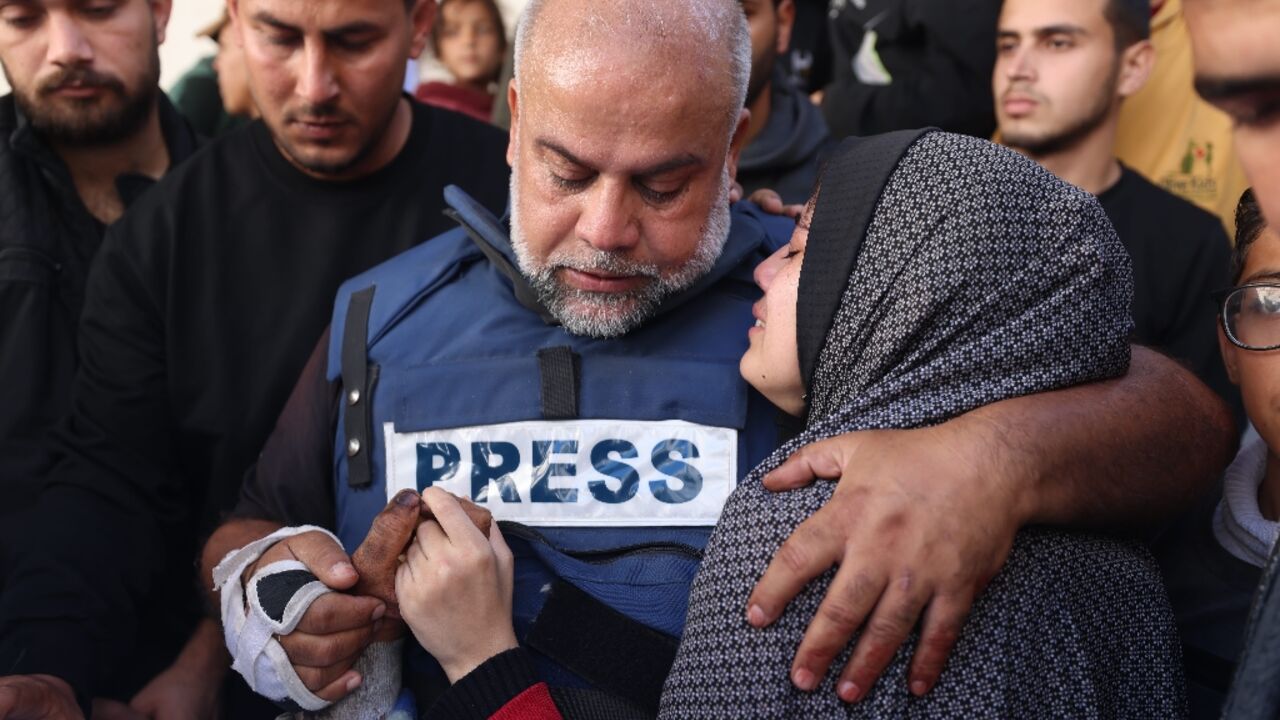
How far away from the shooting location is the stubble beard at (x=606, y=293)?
7.43 feet

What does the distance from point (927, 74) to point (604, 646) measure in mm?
2739

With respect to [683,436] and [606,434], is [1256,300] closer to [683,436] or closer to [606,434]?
[683,436]

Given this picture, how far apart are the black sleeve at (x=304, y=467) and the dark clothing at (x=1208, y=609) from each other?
1.62m

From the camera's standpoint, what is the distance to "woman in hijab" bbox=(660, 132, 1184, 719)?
1.55 meters

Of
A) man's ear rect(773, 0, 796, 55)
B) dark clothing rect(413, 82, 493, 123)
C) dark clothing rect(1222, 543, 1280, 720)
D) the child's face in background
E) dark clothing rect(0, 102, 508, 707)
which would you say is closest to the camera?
dark clothing rect(1222, 543, 1280, 720)

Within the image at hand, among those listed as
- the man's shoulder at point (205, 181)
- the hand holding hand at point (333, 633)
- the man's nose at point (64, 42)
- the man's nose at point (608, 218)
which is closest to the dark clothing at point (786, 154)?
the man's shoulder at point (205, 181)

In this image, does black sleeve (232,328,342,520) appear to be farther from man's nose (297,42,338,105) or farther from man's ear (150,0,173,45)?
man's ear (150,0,173,45)

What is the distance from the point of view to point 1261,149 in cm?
127

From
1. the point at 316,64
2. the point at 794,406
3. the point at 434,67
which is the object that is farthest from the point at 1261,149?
the point at 434,67

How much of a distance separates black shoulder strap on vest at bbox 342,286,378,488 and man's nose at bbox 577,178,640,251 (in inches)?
20.5

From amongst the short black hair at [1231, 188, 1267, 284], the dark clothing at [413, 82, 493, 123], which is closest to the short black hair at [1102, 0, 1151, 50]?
the short black hair at [1231, 188, 1267, 284]

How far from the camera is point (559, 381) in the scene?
2.29m

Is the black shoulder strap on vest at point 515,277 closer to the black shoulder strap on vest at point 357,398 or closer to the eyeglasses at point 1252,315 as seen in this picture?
the black shoulder strap on vest at point 357,398

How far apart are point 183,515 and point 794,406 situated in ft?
5.16
